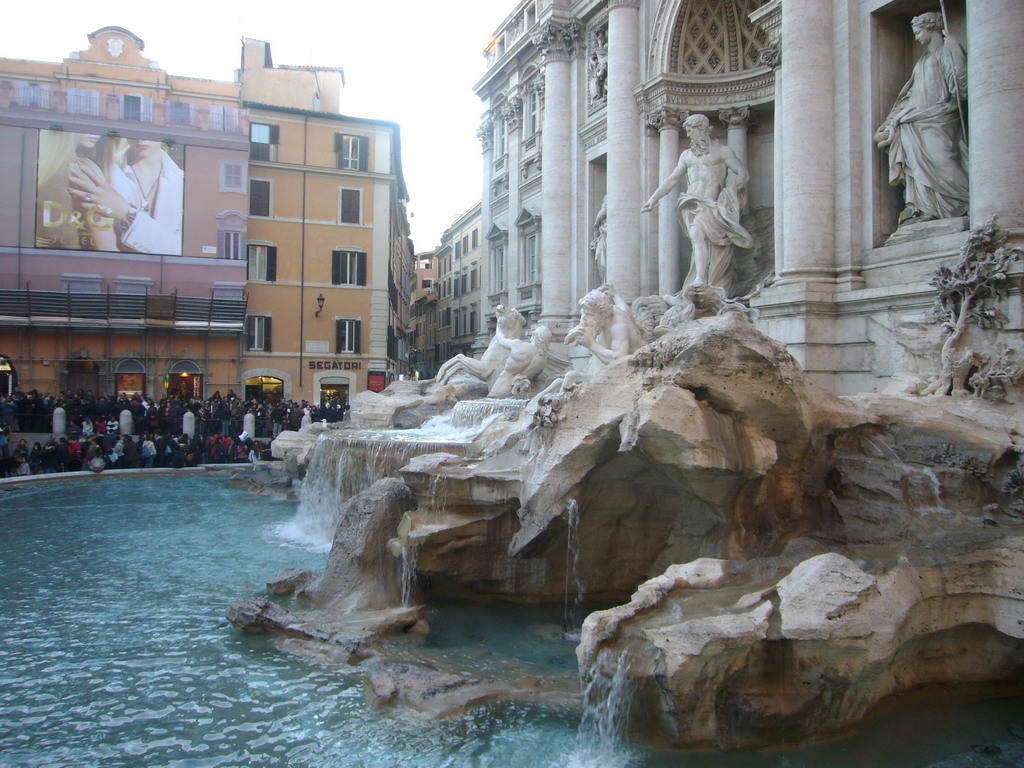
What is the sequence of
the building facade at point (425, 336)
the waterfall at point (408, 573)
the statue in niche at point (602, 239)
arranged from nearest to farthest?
1. the waterfall at point (408, 573)
2. the statue in niche at point (602, 239)
3. the building facade at point (425, 336)

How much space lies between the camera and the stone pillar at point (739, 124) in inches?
627

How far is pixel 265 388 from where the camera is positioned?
28.7 meters

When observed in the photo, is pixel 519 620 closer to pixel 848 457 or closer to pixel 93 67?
pixel 848 457

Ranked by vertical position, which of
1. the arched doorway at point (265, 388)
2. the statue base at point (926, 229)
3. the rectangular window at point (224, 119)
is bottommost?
the arched doorway at point (265, 388)

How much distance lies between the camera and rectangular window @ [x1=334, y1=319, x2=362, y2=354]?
97.4ft

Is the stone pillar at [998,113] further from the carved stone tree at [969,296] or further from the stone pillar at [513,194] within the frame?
the stone pillar at [513,194]

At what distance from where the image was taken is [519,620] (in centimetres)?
726

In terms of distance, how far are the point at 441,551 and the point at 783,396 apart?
341cm

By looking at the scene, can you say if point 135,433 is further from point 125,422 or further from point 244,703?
point 244,703

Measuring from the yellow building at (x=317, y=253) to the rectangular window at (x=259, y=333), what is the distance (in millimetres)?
36

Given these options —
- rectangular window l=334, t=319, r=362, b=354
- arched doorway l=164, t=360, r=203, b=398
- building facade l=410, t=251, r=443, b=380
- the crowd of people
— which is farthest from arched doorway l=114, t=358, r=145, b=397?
building facade l=410, t=251, r=443, b=380

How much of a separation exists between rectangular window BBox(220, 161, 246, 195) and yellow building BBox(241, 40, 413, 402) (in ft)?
2.94

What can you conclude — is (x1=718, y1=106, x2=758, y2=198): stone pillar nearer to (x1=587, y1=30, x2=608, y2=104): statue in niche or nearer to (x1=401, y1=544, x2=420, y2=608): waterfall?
(x1=587, y1=30, x2=608, y2=104): statue in niche

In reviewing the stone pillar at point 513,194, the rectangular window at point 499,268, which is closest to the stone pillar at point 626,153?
the stone pillar at point 513,194
